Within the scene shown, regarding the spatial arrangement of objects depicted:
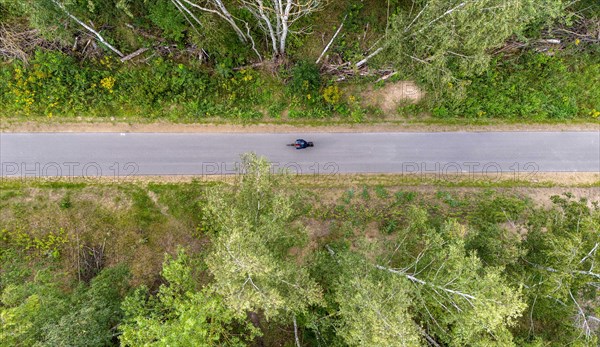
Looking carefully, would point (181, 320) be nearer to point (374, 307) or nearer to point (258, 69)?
point (374, 307)

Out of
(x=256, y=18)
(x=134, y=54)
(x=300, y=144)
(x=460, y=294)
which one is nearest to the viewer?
(x=460, y=294)

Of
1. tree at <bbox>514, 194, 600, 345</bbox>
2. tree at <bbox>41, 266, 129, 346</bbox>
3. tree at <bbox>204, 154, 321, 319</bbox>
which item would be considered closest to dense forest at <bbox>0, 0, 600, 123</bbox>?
tree at <bbox>204, 154, 321, 319</bbox>

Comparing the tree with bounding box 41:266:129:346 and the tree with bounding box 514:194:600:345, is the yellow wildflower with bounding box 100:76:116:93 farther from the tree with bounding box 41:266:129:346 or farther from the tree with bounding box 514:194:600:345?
the tree with bounding box 514:194:600:345

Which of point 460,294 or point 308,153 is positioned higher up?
point 308,153

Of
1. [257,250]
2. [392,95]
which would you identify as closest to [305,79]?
[392,95]

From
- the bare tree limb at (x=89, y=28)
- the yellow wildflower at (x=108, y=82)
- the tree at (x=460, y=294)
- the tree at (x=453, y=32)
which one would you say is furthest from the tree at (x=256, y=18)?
the tree at (x=460, y=294)

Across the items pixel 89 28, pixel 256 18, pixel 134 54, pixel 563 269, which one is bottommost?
pixel 563 269

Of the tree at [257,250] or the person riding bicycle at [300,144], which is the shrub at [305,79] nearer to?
the person riding bicycle at [300,144]
